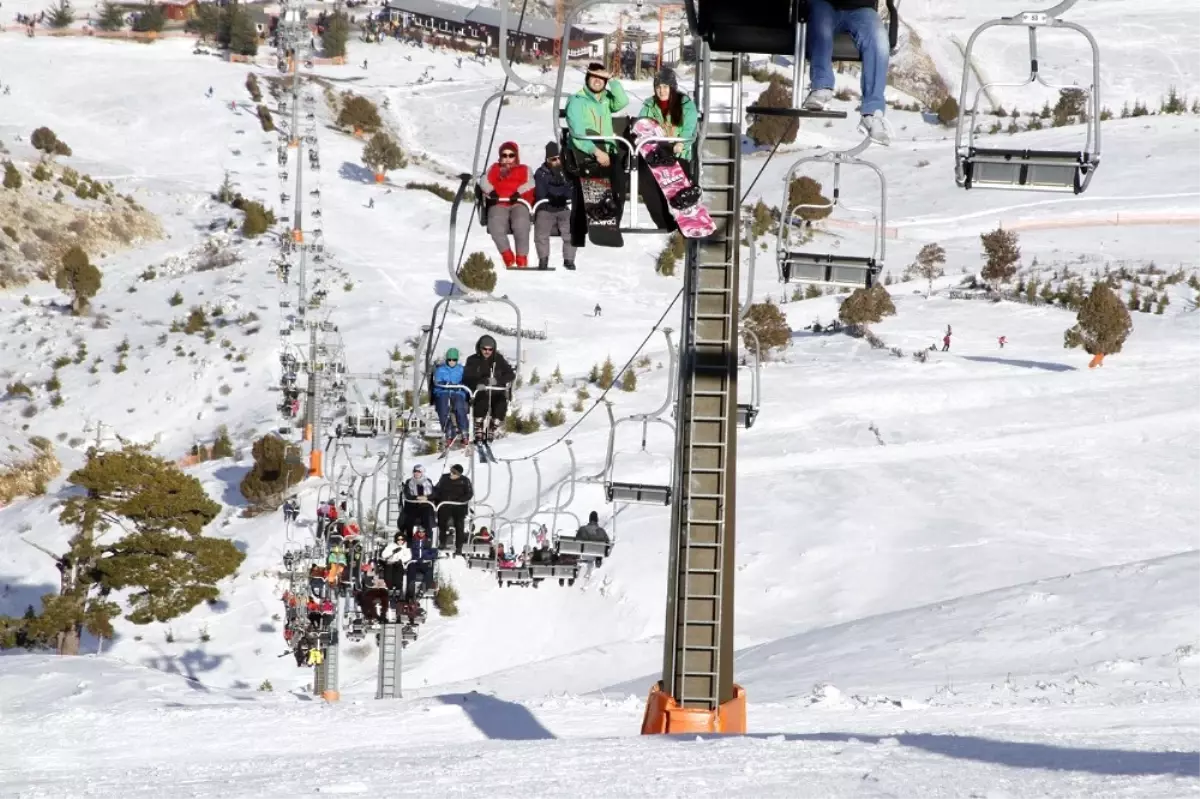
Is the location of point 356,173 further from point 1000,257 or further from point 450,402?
point 450,402

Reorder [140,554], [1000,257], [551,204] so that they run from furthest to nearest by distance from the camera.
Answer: [1000,257]
[140,554]
[551,204]

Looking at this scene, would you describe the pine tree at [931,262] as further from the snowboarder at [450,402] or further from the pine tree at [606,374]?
the snowboarder at [450,402]

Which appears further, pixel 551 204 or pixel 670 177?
pixel 551 204

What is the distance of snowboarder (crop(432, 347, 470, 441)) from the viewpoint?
15.4 metres

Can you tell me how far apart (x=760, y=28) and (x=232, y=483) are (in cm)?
2766

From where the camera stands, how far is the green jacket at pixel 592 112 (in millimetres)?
9508

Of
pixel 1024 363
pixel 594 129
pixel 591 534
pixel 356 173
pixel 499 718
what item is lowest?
pixel 499 718

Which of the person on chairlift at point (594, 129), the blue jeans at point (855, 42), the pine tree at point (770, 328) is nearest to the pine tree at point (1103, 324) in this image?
the pine tree at point (770, 328)

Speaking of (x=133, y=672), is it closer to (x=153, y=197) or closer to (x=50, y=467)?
(x=50, y=467)

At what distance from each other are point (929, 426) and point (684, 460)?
69.7ft

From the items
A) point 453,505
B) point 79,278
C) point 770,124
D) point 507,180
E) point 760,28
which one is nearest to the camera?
point 760,28

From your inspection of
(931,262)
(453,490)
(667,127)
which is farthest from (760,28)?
(931,262)

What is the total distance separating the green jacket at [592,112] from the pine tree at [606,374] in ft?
86.1

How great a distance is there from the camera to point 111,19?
77.1 m
